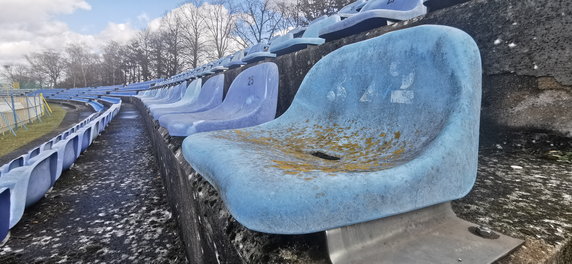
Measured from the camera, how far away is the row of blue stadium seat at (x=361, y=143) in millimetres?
436

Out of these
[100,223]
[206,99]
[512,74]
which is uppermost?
[512,74]

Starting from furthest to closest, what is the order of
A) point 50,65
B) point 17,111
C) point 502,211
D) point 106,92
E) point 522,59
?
point 50,65 < point 106,92 < point 17,111 < point 522,59 < point 502,211

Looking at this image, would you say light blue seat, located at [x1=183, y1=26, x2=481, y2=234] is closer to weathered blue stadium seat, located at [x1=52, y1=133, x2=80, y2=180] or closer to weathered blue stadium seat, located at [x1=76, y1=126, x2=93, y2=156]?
weathered blue stadium seat, located at [x1=52, y1=133, x2=80, y2=180]

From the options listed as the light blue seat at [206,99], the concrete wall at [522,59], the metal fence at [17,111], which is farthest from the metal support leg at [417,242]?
the metal fence at [17,111]

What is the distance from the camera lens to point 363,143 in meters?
0.90

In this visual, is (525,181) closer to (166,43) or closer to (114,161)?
(114,161)

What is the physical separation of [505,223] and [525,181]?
0.31 m

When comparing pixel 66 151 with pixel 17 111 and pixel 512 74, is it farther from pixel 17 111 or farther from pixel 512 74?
pixel 17 111

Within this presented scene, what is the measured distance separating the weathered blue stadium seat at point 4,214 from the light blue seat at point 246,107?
93 cm

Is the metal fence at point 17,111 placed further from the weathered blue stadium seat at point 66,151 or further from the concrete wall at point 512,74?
the concrete wall at point 512,74

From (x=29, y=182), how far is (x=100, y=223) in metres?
0.59

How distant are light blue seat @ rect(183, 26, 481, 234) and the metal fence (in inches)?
452

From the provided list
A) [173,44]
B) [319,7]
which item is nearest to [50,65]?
[173,44]

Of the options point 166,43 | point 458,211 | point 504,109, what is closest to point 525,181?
point 458,211
